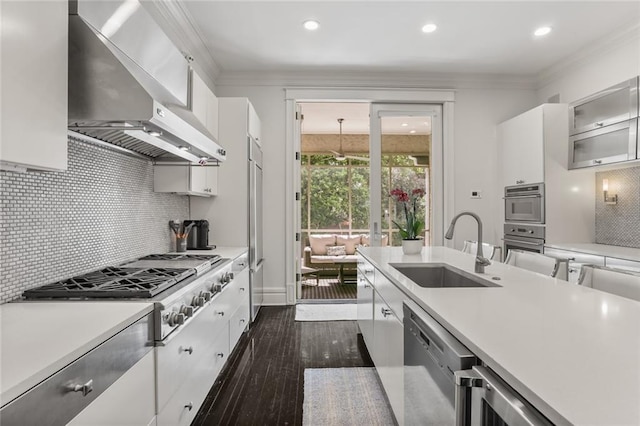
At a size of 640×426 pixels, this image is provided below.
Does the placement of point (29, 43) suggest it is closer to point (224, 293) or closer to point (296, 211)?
point (224, 293)

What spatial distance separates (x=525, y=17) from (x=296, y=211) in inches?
116

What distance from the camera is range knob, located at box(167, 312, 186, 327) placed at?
4.99 feet

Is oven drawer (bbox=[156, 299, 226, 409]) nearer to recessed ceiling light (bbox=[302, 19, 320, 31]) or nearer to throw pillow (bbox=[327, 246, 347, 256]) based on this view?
recessed ceiling light (bbox=[302, 19, 320, 31])

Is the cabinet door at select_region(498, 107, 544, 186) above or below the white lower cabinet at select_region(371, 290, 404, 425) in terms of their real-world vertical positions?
above

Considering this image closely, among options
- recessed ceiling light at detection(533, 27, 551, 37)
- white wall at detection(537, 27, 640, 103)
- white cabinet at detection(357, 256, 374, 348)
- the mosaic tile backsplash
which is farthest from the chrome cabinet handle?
white wall at detection(537, 27, 640, 103)

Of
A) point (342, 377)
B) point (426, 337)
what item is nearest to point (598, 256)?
point (342, 377)

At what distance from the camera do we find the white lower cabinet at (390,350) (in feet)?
5.57

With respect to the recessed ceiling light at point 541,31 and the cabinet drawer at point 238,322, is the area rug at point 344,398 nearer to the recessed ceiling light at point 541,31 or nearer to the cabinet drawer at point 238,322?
the cabinet drawer at point 238,322

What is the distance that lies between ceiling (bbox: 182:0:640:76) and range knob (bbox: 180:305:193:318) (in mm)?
2493

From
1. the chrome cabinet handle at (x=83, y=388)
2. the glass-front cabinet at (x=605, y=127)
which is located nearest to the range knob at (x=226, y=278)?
the chrome cabinet handle at (x=83, y=388)

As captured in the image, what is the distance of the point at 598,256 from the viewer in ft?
9.90

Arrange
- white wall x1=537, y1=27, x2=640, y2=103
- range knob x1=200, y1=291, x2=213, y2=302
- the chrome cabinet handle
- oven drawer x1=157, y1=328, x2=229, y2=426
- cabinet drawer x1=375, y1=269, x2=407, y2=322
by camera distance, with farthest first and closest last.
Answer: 1. white wall x1=537, y1=27, x2=640, y2=103
2. range knob x1=200, y1=291, x2=213, y2=302
3. cabinet drawer x1=375, y1=269, x2=407, y2=322
4. oven drawer x1=157, y1=328, x2=229, y2=426
5. the chrome cabinet handle

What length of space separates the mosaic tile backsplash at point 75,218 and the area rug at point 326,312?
191 centimetres

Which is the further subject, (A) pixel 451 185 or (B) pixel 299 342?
(A) pixel 451 185
